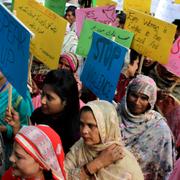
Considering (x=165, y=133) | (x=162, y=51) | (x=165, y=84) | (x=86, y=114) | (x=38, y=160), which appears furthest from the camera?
(x=165, y=84)

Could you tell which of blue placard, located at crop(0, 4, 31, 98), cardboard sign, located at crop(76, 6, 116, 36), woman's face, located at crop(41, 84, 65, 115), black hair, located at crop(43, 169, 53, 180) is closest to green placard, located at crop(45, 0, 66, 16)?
cardboard sign, located at crop(76, 6, 116, 36)

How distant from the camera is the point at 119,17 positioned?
24.2 ft

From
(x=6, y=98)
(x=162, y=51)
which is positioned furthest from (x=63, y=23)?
(x=162, y=51)

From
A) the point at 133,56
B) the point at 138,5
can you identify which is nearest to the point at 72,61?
the point at 133,56

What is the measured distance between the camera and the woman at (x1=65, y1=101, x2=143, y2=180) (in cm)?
287

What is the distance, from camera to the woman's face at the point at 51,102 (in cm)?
335

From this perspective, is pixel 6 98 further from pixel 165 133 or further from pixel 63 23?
pixel 165 133

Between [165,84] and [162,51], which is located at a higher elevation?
[162,51]

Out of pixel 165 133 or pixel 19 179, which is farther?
pixel 165 133

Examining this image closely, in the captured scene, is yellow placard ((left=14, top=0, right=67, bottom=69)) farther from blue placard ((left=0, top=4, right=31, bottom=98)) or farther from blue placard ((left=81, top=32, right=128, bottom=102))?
blue placard ((left=0, top=4, right=31, bottom=98))

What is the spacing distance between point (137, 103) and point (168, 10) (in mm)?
2605

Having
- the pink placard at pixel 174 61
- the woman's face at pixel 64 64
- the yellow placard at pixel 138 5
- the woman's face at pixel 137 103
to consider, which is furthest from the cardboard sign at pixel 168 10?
the woman's face at pixel 137 103

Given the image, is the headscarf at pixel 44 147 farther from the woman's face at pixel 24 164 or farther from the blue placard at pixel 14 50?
the blue placard at pixel 14 50

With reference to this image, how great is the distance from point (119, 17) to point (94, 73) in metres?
3.76
